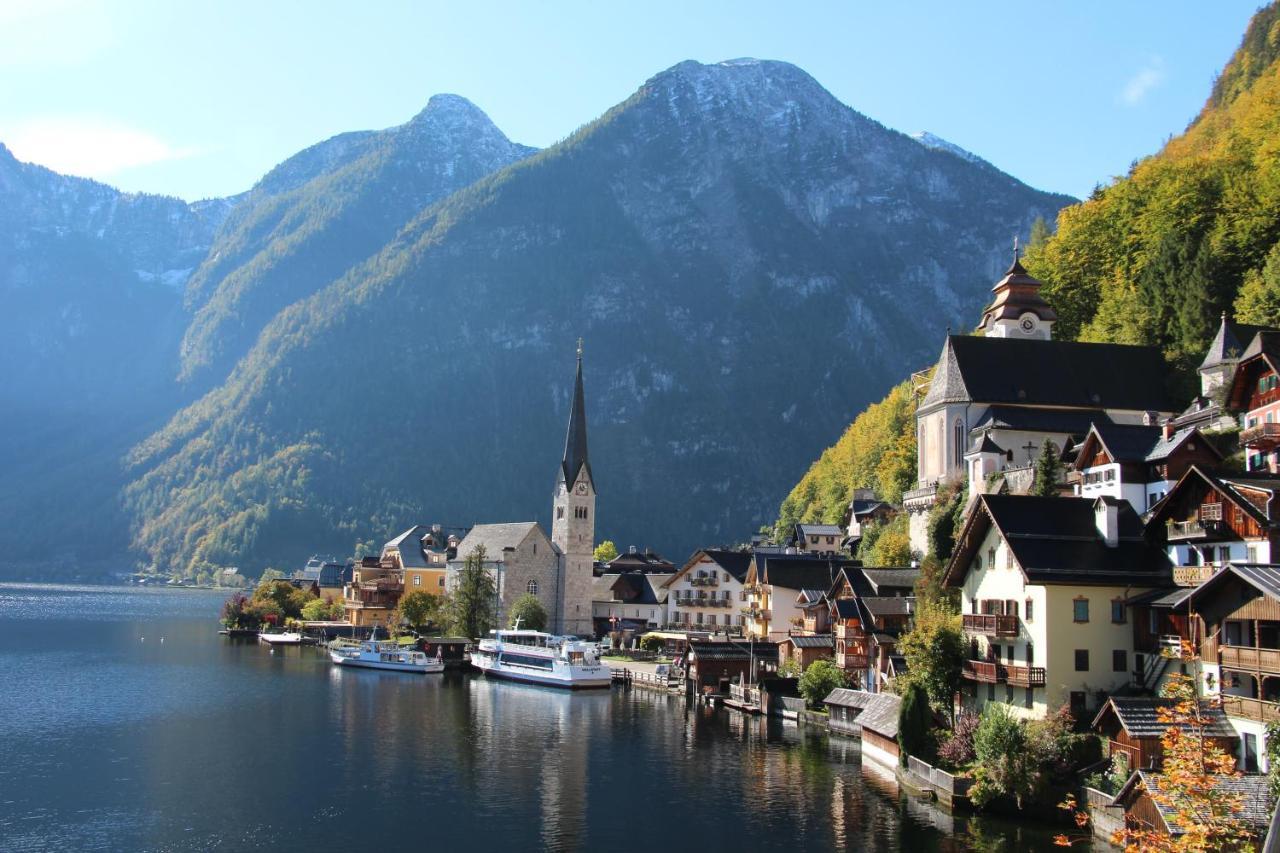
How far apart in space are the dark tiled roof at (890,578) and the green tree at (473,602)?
163 feet

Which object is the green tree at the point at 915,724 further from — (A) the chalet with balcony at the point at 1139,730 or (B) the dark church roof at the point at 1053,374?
(B) the dark church roof at the point at 1053,374

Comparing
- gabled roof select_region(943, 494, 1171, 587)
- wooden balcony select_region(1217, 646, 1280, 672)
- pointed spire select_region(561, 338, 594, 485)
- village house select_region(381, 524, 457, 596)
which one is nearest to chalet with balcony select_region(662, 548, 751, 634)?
pointed spire select_region(561, 338, 594, 485)

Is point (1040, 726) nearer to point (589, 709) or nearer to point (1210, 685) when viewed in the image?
point (1210, 685)

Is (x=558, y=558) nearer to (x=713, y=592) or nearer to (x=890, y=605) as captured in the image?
(x=713, y=592)

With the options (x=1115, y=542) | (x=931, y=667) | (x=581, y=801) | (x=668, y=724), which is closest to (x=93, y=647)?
(x=668, y=724)

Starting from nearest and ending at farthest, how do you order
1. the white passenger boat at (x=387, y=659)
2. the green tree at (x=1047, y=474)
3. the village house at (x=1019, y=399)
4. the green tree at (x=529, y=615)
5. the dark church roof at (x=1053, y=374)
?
the green tree at (x=1047, y=474) < the village house at (x=1019, y=399) < the dark church roof at (x=1053, y=374) < the white passenger boat at (x=387, y=659) < the green tree at (x=529, y=615)

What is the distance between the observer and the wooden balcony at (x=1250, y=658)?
36219 mm

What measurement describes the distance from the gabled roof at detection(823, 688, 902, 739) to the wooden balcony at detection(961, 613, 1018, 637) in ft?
17.0

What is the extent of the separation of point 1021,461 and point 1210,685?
120 ft

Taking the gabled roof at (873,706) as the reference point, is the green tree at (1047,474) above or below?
above

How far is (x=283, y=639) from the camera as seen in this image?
421 ft

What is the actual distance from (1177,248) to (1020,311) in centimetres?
1457

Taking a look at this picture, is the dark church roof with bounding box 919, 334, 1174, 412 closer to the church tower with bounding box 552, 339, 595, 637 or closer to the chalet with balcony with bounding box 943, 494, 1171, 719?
the chalet with balcony with bounding box 943, 494, 1171, 719

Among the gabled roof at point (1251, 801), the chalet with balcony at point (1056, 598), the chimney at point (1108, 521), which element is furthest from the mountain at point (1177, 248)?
the gabled roof at point (1251, 801)
